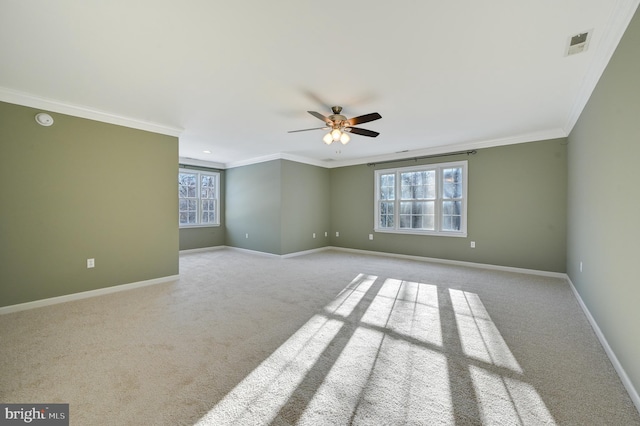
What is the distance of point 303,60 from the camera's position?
7.97ft

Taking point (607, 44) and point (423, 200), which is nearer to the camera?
point (607, 44)

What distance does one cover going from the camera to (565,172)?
4.46m

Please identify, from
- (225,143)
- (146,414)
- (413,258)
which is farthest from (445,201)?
(146,414)

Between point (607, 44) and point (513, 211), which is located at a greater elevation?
point (607, 44)

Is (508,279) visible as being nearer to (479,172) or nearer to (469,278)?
(469,278)

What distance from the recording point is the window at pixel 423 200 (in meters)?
5.66

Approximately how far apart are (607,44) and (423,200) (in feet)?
13.5

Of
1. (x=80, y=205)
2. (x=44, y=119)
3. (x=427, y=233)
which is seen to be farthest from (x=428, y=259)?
(x=44, y=119)

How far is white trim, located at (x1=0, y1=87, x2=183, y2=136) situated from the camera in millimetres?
3129

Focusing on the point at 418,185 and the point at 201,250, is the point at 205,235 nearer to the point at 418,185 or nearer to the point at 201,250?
the point at 201,250

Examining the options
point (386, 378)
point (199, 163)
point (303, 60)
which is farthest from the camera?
point (199, 163)

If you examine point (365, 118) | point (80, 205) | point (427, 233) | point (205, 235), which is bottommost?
point (205, 235)

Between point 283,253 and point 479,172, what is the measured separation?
4542 mm

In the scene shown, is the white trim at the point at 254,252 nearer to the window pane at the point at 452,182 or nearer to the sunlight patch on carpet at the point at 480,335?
the window pane at the point at 452,182
